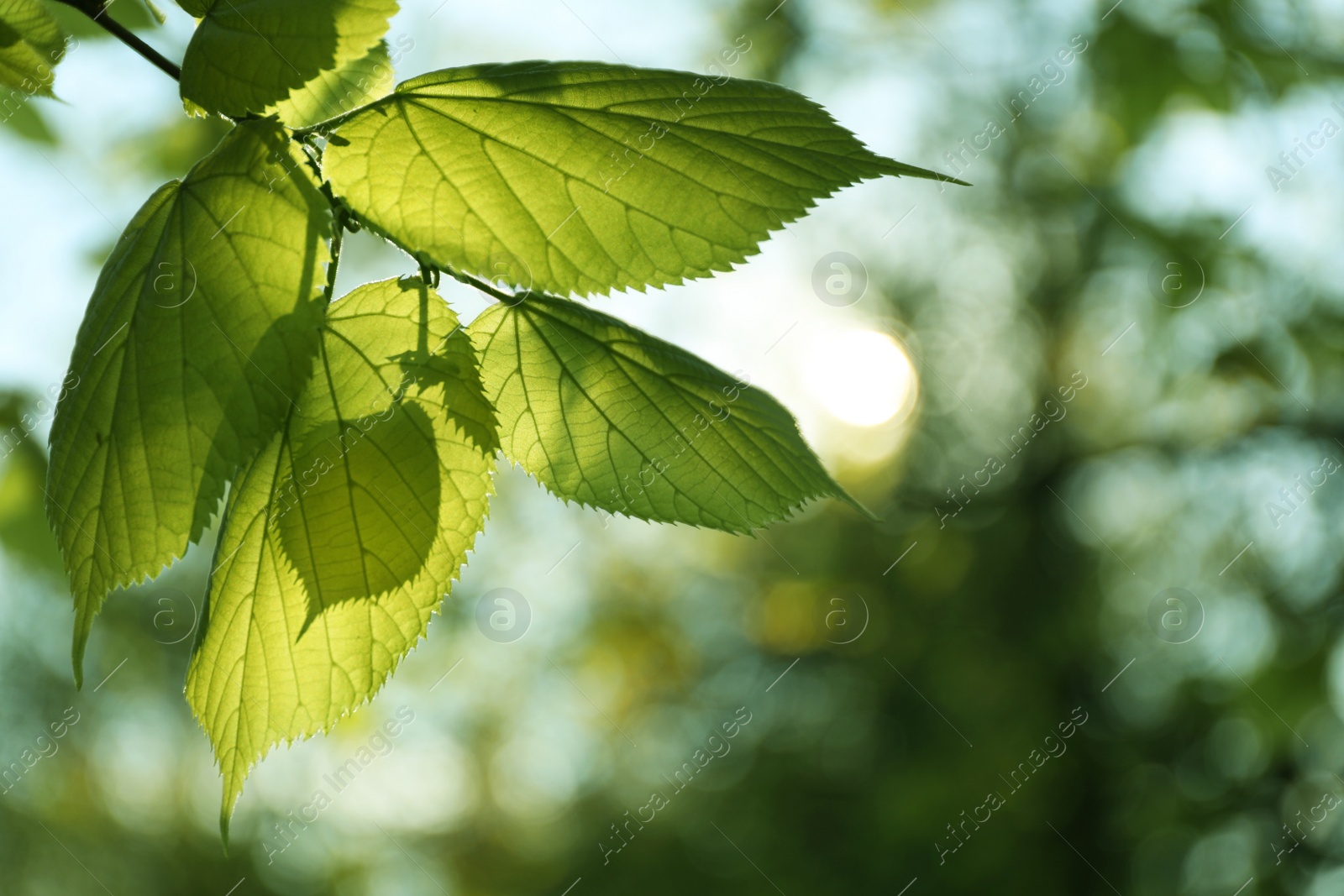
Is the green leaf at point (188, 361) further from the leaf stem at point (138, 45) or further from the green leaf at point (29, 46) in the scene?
the green leaf at point (29, 46)

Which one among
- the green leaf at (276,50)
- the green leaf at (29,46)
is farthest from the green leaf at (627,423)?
the green leaf at (29,46)

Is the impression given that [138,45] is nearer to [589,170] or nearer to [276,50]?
[276,50]

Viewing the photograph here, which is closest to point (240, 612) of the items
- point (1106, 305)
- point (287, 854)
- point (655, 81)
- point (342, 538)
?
point (342, 538)

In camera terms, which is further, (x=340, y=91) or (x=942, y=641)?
(x=942, y=641)

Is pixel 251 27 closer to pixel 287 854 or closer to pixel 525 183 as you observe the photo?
pixel 525 183

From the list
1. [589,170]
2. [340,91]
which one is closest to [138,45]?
[340,91]
